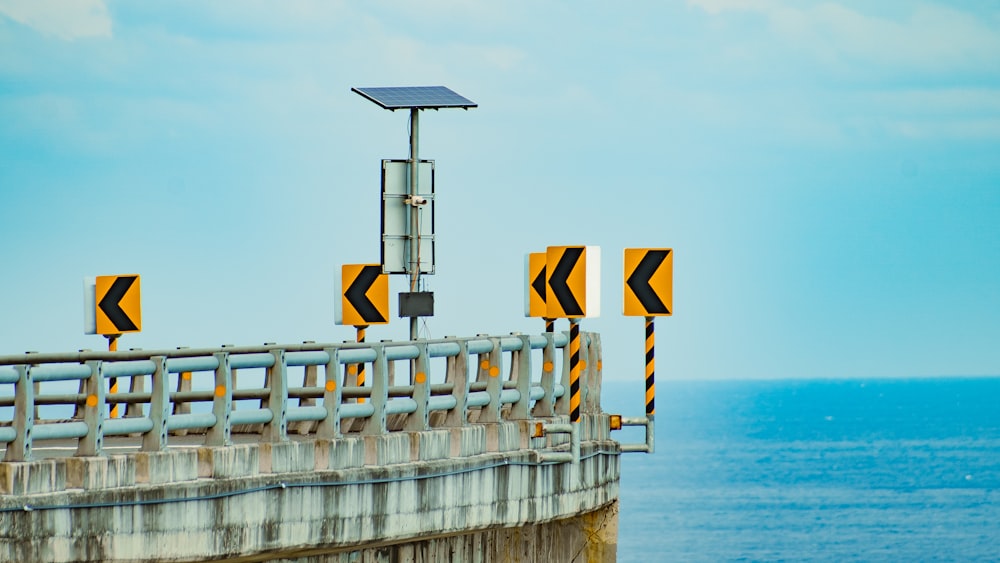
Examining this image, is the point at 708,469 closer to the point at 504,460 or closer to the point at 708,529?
the point at 708,529

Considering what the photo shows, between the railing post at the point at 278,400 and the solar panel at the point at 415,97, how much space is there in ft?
16.9

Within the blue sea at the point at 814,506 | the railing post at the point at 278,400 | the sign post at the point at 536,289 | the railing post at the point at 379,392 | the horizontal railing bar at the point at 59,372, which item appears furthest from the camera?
the blue sea at the point at 814,506

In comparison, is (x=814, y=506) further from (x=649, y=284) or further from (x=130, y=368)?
(x=130, y=368)

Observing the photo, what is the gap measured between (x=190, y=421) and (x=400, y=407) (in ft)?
8.72

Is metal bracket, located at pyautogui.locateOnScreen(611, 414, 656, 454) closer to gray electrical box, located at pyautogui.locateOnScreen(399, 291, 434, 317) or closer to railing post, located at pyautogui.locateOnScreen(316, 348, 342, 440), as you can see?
gray electrical box, located at pyautogui.locateOnScreen(399, 291, 434, 317)

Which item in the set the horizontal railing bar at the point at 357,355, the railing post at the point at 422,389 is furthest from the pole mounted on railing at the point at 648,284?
the horizontal railing bar at the point at 357,355

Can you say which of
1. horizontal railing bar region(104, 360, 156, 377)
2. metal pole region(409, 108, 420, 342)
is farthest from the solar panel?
horizontal railing bar region(104, 360, 156, 377)

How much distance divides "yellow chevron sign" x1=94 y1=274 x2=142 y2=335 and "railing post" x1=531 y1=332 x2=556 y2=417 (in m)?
4.73

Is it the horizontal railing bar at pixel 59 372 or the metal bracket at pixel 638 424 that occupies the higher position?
the horizontal railing bar at pixel 59 372

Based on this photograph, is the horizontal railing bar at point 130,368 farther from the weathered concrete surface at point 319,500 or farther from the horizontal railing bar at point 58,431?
the weathered concrete surface at point 319,500

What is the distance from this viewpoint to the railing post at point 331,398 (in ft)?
50.3

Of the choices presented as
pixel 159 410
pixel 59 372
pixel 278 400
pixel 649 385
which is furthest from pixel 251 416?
pixel 649 385

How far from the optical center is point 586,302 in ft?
58.7

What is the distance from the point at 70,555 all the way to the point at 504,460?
208 inches
